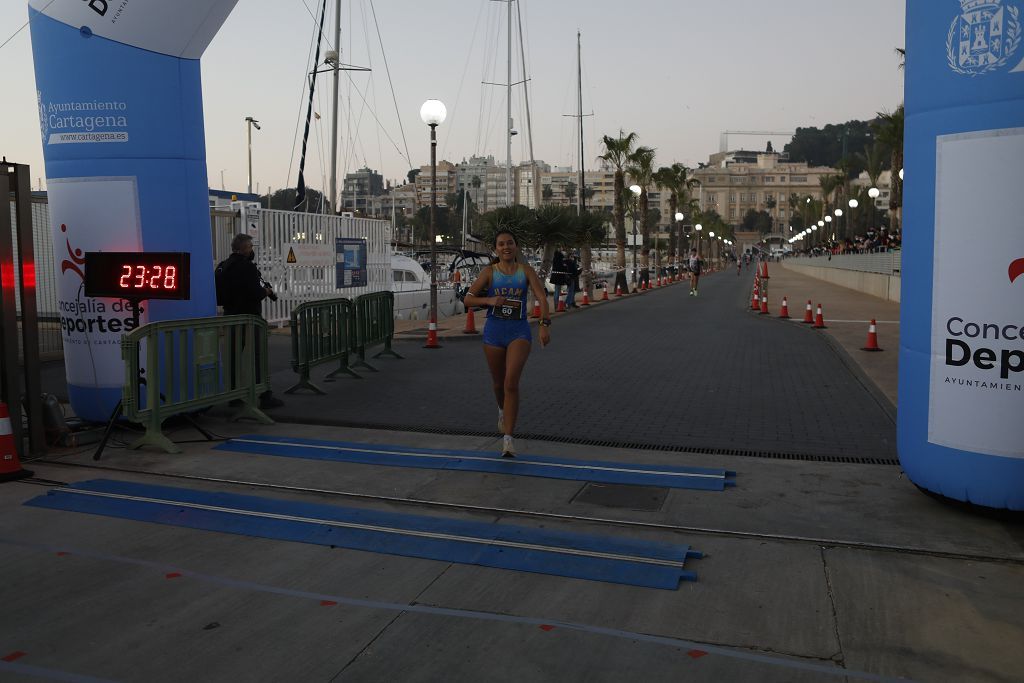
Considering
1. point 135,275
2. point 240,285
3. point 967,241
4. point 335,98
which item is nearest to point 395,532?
point 967,241

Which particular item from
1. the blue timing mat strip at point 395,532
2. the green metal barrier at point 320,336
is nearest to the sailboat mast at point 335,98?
the green metal barrier at point 320,336

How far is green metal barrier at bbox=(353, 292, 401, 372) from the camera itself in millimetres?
13234

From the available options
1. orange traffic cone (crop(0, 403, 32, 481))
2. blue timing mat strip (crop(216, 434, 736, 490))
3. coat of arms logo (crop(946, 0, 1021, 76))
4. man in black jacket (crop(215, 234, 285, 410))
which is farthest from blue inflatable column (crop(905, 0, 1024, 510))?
man in black jacket (crop(215, 234, 285, 410))

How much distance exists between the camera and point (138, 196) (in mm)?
8547

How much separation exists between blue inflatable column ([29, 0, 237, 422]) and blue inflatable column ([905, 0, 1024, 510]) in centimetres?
680

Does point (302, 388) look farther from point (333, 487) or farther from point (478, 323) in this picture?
point (478, 323)

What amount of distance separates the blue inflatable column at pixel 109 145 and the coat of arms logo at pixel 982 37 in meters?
7.05

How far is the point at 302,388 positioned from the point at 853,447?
6.82m

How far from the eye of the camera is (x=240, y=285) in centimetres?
1023

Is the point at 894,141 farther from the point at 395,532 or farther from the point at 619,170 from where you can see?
the point at 395,532

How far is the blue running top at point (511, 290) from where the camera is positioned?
764 cm

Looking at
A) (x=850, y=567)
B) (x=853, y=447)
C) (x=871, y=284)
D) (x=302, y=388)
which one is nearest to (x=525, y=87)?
(x=871, y=284)

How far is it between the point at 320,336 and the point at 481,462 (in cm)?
500

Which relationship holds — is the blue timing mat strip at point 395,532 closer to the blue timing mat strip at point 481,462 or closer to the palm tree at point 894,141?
the blue timing mat strip at point 481,462
